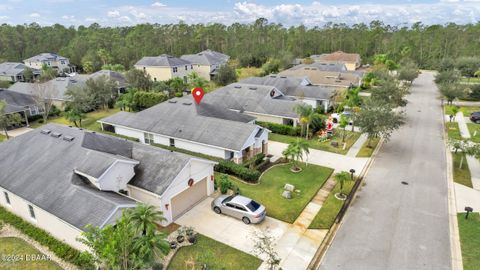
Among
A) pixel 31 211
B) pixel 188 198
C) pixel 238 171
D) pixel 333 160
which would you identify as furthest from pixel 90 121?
pixel 333 160

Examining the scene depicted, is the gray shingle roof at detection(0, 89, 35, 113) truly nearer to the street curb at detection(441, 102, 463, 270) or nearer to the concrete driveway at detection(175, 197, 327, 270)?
the concrete driveway at detection(175, 197, 327, 270)

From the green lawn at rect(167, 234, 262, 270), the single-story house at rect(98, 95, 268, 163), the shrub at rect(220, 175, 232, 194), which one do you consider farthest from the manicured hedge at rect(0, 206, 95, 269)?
the single-story house at rect(98, 95, 268, 163)

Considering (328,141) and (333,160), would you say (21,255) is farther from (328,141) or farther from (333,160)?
(328,141)

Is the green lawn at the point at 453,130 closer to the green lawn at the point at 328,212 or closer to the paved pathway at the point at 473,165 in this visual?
the paved pathway at the point at 473,165

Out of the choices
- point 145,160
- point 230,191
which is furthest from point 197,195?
point 145,160

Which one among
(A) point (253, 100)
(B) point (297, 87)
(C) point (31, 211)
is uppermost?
(B) point (297, 87)

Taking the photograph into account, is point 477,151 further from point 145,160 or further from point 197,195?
point 145,160
